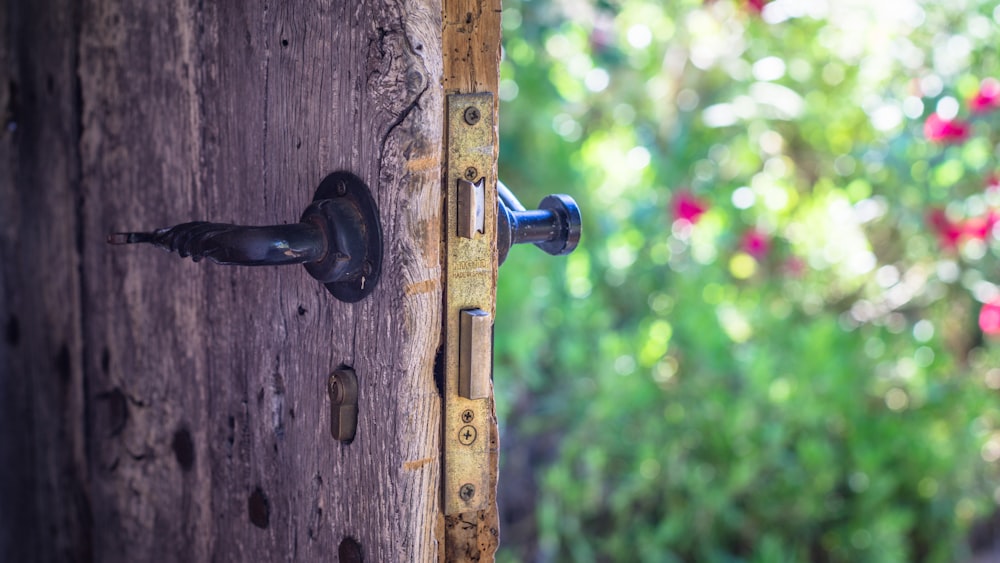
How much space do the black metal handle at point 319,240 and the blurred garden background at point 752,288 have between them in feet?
5.09

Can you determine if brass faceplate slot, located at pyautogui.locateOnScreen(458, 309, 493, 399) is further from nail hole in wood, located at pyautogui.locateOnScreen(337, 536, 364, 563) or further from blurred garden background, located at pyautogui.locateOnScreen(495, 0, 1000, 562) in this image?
blurred garden background, located at pyautogui.locateOnScreen(495, 0, 1000, 562)

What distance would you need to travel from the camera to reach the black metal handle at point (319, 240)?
28.8 inches

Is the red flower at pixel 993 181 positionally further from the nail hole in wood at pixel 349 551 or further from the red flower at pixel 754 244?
the nail hole in wood at pixel 349 551

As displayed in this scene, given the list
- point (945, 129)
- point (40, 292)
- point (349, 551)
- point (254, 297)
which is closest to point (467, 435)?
point (349, 551)

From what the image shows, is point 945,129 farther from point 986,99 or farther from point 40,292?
point 40,292

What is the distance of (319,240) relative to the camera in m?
0.76

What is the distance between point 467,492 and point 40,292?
76cm

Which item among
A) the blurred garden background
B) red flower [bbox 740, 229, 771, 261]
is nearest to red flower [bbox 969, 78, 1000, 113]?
the blurred garden background

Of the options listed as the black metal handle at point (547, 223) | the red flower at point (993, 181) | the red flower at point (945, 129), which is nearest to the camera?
the black metal handle at point (547, 223)

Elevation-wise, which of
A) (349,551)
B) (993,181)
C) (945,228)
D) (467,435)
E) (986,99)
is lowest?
(349,551)

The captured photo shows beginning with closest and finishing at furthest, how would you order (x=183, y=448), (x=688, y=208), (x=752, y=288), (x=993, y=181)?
(x=183, y=448) < (x=688, y=208) < (x=993, y=181) < (x=752, y=288)

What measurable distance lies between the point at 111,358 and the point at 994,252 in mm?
2441

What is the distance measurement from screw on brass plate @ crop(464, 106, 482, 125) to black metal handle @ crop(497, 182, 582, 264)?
0.12m

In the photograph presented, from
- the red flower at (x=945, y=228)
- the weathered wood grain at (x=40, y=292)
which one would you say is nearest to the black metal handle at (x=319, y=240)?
the weathered wood grain at (x=40, y=292)
